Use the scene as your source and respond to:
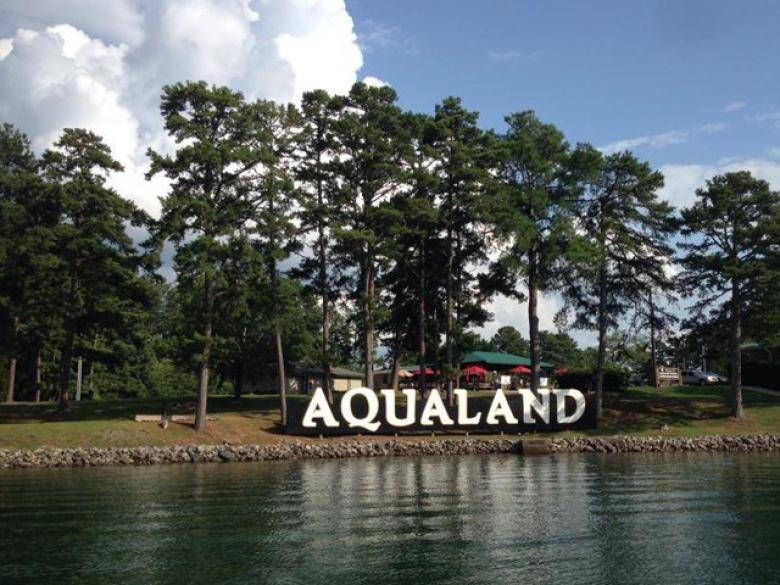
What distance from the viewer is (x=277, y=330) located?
144 feet

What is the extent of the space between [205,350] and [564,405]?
21.7 meters

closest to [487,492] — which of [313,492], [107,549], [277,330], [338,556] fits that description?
[313,492]

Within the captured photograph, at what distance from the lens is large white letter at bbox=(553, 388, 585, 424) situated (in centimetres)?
4672

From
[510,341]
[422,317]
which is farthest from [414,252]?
[510,341]

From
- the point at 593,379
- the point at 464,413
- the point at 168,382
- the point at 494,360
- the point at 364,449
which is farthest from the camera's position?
the point at 168,382

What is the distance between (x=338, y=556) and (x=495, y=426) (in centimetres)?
3278

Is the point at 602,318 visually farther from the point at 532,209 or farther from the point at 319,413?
the point at 319,413

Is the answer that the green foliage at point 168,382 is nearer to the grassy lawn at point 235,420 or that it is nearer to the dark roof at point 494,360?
the grassy lawn at point 235,420

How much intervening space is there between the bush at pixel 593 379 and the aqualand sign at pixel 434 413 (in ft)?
37.0

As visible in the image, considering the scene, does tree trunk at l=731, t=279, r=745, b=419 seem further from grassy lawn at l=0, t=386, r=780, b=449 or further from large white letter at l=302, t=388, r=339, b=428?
large white letter at l=302, t=388, r=339, b=428

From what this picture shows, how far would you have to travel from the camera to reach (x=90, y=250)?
48.2m

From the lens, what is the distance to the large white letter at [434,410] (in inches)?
1784

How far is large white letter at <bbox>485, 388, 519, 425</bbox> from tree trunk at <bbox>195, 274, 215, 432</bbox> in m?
16.6

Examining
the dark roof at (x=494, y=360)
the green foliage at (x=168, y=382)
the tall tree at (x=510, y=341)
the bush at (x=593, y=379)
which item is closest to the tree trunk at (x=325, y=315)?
the bush at (x=593, y=379)
